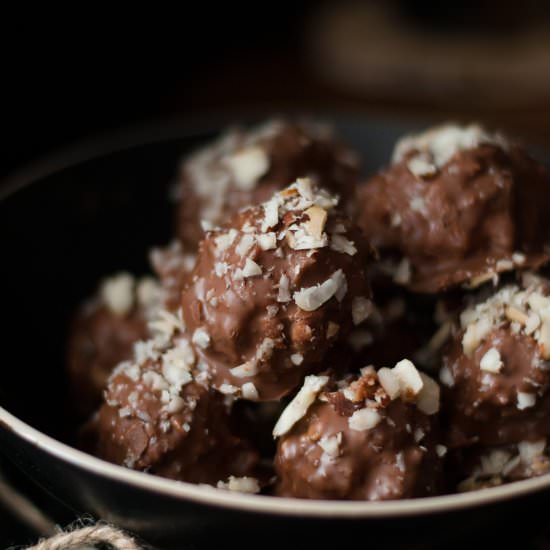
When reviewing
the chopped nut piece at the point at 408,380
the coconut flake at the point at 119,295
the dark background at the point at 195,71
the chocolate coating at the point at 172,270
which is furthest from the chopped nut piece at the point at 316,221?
A: the dark background at the point at 195,71

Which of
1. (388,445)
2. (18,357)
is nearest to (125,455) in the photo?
(388,445)

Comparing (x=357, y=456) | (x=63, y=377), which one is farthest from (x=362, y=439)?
(x=63, y=377)

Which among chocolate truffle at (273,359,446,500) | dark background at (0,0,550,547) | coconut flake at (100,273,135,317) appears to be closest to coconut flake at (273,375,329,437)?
chocolate truffle at (273,359,446,500)

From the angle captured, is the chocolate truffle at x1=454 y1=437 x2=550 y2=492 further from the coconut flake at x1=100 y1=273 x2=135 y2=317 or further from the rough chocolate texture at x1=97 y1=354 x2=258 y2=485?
the coconut flake at x1=100 y1=273 x2=135 y2=317

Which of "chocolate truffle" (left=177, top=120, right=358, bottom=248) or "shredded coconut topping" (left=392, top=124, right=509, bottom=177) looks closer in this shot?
"shredded coconut topping" (left=392, top=124, right=509, bottom=177)

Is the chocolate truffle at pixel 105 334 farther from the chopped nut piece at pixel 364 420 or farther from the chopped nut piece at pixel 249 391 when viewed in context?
the chopped nut piece at pixel 364 420

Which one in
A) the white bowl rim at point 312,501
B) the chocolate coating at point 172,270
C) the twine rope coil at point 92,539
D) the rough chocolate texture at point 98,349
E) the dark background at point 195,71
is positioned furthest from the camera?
the dark background at point 195,71

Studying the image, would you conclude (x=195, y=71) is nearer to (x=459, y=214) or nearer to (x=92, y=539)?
(x=459, y=214)
